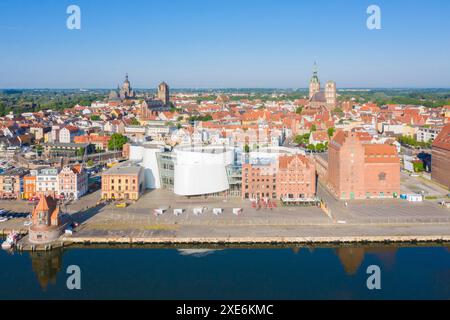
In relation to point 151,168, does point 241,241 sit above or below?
below

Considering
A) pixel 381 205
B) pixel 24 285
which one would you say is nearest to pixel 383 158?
pixel 381 205

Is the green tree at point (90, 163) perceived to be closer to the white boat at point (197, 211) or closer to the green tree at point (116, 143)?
the green tree at point (116, 143)

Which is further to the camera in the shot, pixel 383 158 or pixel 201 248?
pixel 383 158

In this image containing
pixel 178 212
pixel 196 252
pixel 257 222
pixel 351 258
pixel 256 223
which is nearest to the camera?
pixel 351 258

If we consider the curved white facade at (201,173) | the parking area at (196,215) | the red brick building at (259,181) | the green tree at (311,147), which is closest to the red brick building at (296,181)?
the red brick building at (259,181)

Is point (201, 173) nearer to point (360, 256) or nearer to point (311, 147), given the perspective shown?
point (360, 256)

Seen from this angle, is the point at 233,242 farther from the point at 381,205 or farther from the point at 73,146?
the point at 73,146

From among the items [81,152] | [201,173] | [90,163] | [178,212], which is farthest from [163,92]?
[178,212]
